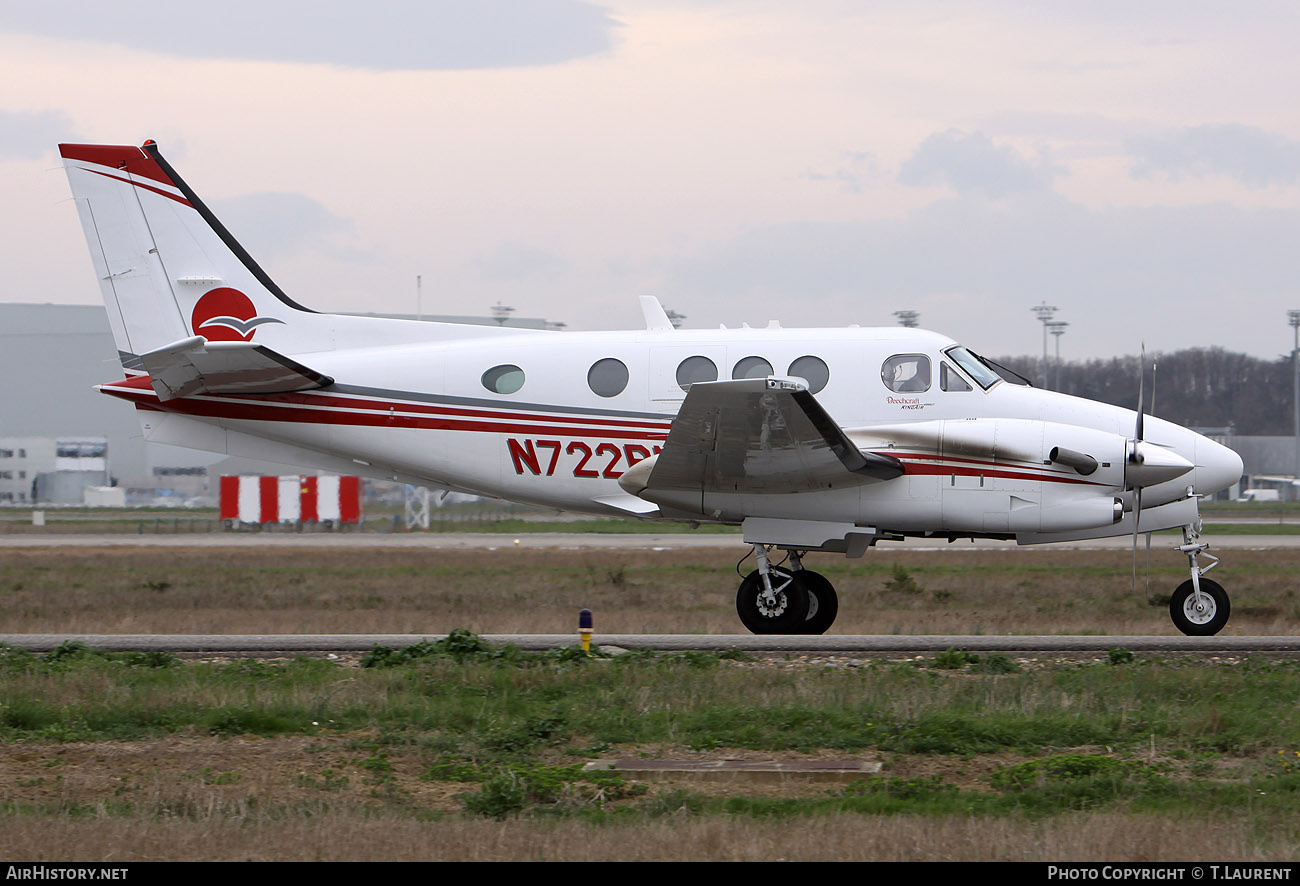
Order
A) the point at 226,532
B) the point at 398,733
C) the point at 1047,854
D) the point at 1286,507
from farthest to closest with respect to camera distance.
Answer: the point at 1286,507, the point at 226,532, the point at 398,733, the point at 1047,854

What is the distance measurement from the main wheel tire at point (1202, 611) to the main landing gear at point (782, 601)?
415 centimetres

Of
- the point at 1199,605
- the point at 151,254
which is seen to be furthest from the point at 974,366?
the point at 151,254

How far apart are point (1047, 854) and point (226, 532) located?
54.2 meters

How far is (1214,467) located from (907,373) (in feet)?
12.9

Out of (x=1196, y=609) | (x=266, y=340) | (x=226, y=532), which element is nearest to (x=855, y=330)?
(x=1196, y=609)

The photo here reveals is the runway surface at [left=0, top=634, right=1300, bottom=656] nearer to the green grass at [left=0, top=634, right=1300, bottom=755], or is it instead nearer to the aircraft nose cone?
the green grass at [left=0, top=634, right=1300, bottom=755]

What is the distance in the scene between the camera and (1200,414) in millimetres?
77688

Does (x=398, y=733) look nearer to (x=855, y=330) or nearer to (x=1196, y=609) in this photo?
(x=855, y=330)

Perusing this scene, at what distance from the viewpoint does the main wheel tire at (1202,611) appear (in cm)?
1517

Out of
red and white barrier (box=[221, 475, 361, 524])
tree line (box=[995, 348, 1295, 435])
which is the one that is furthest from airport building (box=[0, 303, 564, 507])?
tree line (box=[995, 348, 1295, 435])

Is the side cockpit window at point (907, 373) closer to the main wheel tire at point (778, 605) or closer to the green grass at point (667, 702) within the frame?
the main wheel tire at point (778, 605)

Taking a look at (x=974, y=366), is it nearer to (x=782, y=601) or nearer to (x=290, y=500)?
(x=782, y=601)

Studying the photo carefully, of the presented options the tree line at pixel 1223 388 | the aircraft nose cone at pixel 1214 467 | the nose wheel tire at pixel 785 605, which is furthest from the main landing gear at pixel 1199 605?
the tree line at pixel 1223 388

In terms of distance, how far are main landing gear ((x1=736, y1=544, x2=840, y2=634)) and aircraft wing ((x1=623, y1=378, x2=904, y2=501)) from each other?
3.55 feet
